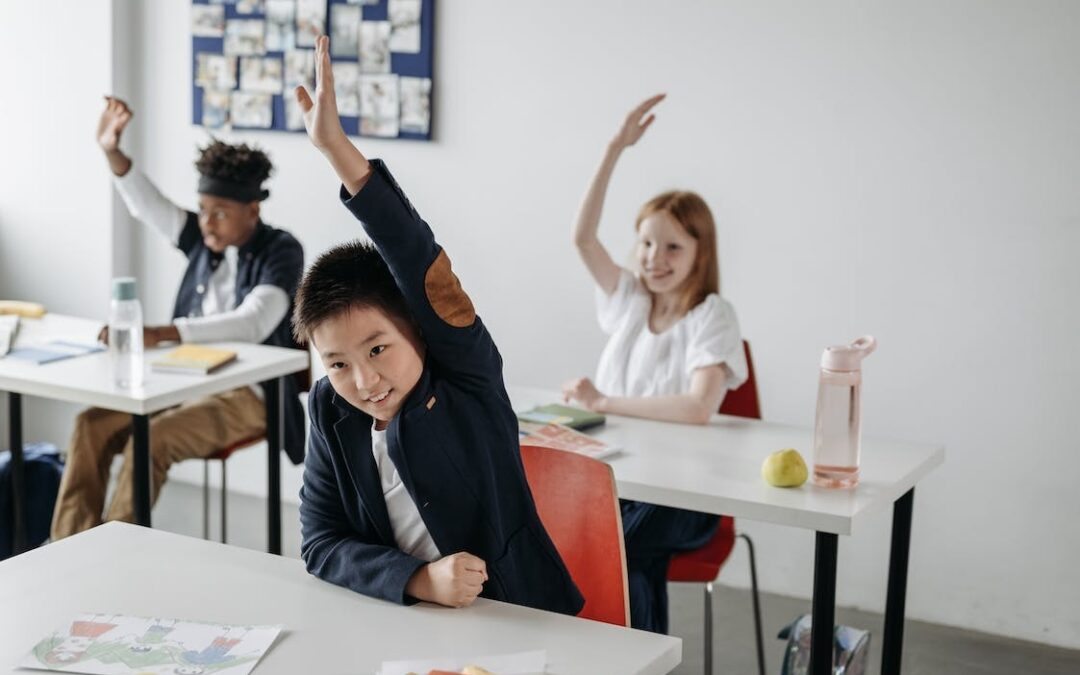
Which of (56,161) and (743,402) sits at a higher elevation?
(56,161)

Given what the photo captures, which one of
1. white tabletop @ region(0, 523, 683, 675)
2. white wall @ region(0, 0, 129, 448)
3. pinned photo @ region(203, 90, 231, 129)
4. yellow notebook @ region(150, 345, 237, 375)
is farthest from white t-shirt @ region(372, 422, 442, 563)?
white wall @ region(0, 0, 129, 448)

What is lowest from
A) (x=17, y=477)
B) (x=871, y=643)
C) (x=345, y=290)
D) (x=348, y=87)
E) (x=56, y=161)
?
(x=871, y=643)

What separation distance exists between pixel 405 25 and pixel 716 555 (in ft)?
6.81

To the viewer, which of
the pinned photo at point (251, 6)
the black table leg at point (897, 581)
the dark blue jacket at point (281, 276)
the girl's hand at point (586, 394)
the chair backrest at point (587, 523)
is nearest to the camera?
the chair backrest at point (587, 523)

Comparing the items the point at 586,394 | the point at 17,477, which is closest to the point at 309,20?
the point at 17,477

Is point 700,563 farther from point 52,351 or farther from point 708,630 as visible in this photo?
point 52,351

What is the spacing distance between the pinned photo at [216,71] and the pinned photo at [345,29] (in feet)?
1.37

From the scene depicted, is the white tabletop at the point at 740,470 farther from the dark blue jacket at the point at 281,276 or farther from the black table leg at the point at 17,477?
the black table leg at the point at 17,477

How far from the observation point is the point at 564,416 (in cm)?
266

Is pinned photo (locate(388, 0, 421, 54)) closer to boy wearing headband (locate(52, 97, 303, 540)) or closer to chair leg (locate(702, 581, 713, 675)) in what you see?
boy wearing headband (locate(52, 97, 303, 540))

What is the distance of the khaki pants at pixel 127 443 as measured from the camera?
323 centimetres

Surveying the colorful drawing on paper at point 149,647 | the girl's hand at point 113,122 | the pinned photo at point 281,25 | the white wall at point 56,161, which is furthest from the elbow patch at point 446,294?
the white wall at point 56,161

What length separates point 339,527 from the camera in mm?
1750

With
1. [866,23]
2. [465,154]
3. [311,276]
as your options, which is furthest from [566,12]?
[311,276]
